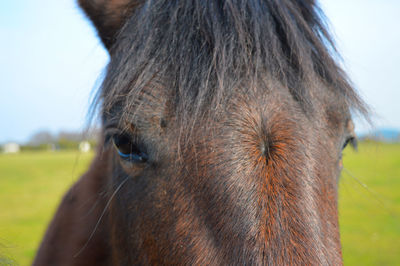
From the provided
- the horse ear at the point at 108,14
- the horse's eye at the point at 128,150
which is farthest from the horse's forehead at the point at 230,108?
the horse ear at the point at 108,14

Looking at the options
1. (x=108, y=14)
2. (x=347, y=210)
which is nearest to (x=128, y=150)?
(x=108, y=14)

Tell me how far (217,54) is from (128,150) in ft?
2.45

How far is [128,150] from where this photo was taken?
190 cm

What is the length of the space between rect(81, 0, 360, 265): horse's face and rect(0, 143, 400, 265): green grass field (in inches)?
26.4

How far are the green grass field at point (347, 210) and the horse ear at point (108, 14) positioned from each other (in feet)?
3.05

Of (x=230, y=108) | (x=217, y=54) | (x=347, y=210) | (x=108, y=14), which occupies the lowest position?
(x=347, y=210)

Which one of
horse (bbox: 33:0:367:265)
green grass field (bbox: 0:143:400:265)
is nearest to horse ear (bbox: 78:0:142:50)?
horse (bbox: 33:0:367:265)

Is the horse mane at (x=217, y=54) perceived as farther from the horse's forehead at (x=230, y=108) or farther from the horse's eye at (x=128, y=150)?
the horse's eye at (x=128, y=150)

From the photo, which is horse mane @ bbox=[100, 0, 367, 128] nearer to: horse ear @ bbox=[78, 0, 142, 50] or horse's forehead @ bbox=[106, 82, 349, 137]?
horse's forehead @ bbox=[106, 82, 349, 137]

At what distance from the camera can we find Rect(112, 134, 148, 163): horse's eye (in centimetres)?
184

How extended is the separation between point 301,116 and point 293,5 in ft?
2.72

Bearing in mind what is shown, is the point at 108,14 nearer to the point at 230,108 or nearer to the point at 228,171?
the point at 230,108

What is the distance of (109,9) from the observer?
91.9 inches

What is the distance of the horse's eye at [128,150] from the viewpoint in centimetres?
184
